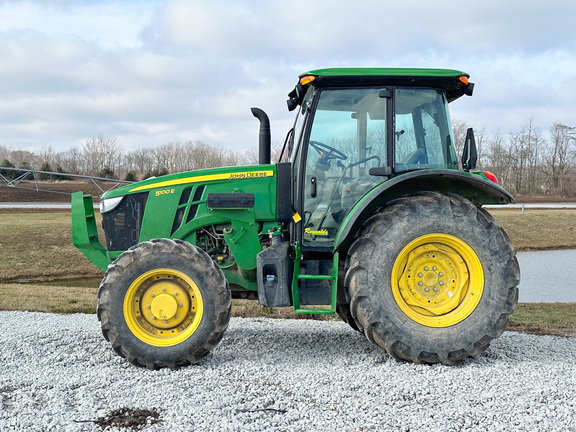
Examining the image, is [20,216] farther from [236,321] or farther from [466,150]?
[466,150]

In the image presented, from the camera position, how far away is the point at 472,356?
14.1 feet

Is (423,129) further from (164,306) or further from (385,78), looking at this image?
(164,306)

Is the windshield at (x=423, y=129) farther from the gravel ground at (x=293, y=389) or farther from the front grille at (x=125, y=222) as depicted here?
the front grille at (x=125, y=222)

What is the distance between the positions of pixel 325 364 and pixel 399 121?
2249 mm

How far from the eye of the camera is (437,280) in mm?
4426

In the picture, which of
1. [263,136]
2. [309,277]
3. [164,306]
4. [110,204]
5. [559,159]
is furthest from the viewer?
[559,159]

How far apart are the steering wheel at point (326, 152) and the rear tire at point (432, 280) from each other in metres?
0.66

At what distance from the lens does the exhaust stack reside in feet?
16.4

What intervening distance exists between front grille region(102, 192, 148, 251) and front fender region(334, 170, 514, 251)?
203cm

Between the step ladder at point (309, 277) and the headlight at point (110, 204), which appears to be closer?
the step ladder at point (309, 277)

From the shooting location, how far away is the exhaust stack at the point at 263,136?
5.01m

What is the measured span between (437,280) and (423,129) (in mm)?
1374

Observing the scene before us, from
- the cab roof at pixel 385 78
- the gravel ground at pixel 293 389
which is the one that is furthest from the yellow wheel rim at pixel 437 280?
the cab roof at pixel 385 78

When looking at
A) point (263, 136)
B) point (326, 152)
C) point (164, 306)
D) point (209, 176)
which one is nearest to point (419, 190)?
point (326, 152)
